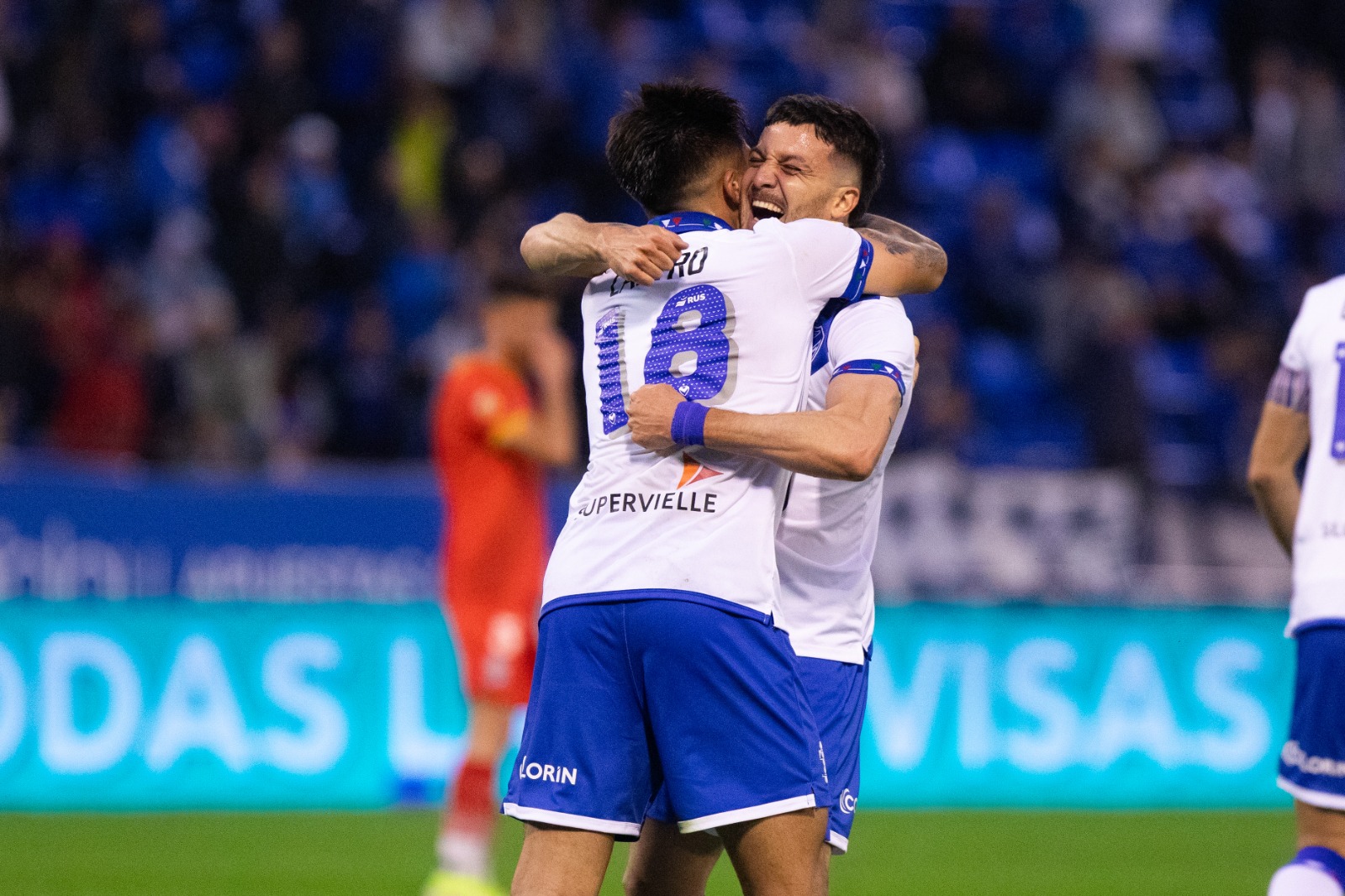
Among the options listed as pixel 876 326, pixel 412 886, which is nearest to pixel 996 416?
pixel 412 886

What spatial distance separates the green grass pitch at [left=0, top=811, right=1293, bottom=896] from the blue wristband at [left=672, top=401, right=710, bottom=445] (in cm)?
394

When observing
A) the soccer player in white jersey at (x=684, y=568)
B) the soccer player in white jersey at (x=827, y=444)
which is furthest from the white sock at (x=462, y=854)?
the soccer player in white jersey at (x=684, y=568)

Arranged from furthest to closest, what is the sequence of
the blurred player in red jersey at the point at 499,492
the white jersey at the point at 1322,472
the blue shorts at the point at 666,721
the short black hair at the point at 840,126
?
the blurred player in red jersey at the point at 499,492 < the white jersey at the point at 1322,472 < the short black hair at the point at 840,126 < the blue shorts at the point at 666,721

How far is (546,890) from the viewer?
359 centimetres

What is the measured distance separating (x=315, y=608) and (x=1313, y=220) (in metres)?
9.35

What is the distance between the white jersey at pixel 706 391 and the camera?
3.68 metres

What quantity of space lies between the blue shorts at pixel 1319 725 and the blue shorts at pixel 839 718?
1041 mm

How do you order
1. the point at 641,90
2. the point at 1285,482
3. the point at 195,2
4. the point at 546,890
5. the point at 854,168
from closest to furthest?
the point at 546,890, the point at 641,90, the point at 854,168, the point at 1285,482, the point at 195,2

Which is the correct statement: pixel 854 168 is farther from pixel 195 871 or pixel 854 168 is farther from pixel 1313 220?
pixel 1313 220

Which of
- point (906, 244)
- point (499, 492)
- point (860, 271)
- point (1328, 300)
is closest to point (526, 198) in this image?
point (499, 492)

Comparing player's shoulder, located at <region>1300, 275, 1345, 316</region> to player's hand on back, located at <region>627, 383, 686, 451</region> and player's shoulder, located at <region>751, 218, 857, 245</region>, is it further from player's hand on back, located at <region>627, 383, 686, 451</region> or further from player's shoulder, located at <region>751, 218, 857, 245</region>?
player's hand on back, located at <region>627, 383, 686, 451</region>

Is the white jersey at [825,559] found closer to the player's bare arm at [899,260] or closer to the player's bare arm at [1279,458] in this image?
the player's bare arm at [899,260]

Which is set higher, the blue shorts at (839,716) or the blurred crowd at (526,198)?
the blurred crowd at (526,198)

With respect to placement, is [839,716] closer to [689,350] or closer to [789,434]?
[789,434]
